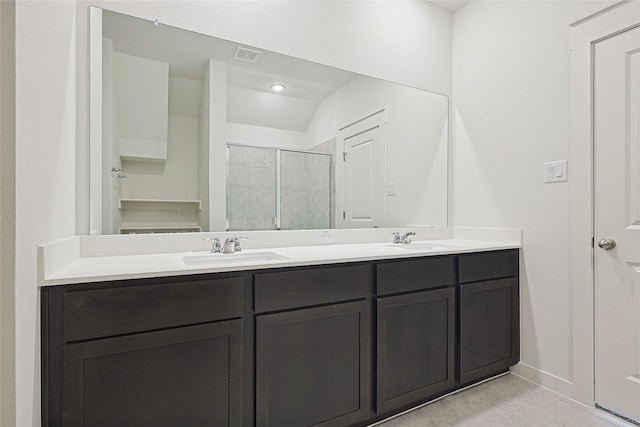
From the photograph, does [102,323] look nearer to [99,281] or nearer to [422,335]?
[99,281]

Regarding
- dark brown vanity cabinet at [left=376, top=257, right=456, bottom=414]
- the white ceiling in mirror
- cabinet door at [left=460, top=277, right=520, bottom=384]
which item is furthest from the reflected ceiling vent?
cabinet door at [left=460, top=277, right=520, bottom=384]

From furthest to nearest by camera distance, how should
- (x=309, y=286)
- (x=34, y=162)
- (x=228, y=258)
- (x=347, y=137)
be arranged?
1. (x=347, y=137)
2. (x=228, y=258)
3. (x=309, y=286)
4. (x=34, y=162)

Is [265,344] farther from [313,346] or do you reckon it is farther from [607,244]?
[607,244]

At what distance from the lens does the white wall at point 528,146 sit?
6.38ft

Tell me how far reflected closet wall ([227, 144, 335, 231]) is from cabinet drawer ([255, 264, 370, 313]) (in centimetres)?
59

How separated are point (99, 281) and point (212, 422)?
64cm

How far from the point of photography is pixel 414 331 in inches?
66.5

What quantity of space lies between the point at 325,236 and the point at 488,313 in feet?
3.61

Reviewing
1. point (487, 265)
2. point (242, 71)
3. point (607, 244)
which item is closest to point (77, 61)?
point (242, 71)

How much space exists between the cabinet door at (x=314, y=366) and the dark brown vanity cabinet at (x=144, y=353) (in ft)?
0.37

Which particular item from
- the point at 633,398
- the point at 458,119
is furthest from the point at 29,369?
the point at 458,119

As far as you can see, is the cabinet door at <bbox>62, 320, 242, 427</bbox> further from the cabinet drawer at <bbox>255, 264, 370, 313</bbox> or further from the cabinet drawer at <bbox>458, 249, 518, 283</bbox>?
the cabinet drawer at <bbox>458, 249, 518, 283</bbox>

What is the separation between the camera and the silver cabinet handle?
67.8 inches

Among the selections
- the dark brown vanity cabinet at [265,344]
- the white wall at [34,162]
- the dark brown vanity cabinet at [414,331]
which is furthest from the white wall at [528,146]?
the white wall at [34,162]
